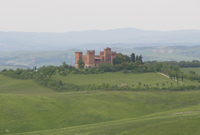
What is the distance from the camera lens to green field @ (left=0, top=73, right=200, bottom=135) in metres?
57.6

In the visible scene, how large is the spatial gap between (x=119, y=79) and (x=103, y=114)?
195ft

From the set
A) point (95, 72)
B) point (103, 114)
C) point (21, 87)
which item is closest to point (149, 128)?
point (103, 114)

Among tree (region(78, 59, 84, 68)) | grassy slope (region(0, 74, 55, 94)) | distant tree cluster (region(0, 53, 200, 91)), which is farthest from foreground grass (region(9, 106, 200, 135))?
tree (region(78, 59, 84, 68))

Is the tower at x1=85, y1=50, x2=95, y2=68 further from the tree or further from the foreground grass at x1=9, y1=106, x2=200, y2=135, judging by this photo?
the foreground grass at x1=9, y1=106, x2=200, y2=135

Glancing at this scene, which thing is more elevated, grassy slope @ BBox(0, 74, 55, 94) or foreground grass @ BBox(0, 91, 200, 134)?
grassy slope @ BBox(0, 74, 55, 94)

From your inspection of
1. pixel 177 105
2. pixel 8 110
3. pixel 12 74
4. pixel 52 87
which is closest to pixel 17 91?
pixel 52 87

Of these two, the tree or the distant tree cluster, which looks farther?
the tree

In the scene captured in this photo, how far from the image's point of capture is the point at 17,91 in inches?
4793

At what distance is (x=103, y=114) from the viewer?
7925cm

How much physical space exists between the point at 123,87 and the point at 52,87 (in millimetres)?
25787

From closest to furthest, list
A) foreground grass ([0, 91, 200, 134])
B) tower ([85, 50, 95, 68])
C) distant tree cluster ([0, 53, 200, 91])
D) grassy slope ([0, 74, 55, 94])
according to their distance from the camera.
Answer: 1. foreground grass ([0, 91, 200, 134])
2. grassy slope ([0, 74, 55, 94])
3. distant tree cluster ([0, 53, 200, 91])
4. tower ([85, 50, 95, 68])

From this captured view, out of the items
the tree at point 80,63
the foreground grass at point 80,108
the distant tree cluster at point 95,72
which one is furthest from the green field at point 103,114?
the tree at point 80,63

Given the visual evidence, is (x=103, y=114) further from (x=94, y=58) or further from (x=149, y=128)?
(x=94, y=58)

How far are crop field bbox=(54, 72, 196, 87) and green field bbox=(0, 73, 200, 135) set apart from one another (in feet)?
77.5
